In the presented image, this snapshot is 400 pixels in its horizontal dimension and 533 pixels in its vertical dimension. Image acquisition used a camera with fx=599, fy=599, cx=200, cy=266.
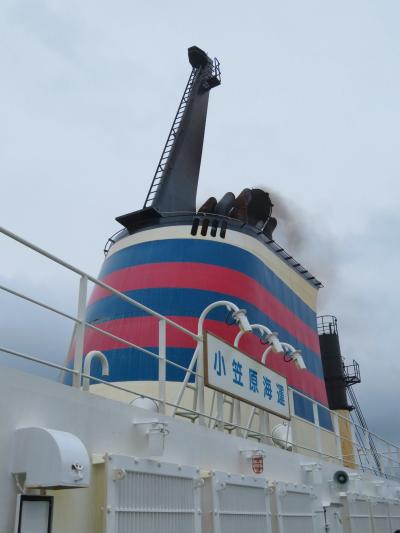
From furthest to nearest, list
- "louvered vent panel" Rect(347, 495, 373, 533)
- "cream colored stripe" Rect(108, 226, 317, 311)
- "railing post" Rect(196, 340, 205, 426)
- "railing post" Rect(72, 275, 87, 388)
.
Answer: "cream colored stripe" Rect(108, 226, 317, 311), "louvered vent panel" Rect(347, 495, 373, 533), "railing post" Rect(196, 340, 205, 426), "railing post" Rect(72, 275, 87, 388)

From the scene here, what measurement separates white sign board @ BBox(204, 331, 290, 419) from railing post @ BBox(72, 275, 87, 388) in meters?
1.69

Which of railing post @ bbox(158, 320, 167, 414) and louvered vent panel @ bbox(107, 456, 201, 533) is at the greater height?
railing post @ bbox(158, 320, 167, 414)

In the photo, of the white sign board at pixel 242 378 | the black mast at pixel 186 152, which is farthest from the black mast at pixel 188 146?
the white sign board at pixel 242 378

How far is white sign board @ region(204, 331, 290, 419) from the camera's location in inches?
219

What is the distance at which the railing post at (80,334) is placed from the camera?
3941mm

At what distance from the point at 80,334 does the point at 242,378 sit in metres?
2.53

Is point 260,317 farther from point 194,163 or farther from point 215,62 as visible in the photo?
point 215,62

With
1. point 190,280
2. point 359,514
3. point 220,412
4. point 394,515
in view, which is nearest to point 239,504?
point 220,412

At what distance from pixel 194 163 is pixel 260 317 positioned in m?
4.27

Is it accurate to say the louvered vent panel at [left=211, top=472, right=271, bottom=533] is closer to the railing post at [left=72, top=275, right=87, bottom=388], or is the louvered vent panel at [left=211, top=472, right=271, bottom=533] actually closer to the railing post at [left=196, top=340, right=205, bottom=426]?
the railing post at [left=196, top=340, right=205, bottom=426]

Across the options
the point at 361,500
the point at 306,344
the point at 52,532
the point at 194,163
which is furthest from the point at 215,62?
the point at 52,532

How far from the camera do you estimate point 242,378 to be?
240 inches

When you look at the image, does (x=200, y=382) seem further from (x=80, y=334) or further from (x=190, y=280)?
(x=190, y=280)

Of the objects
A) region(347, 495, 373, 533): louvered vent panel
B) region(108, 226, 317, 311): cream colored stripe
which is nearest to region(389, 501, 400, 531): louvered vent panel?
region(347, 495, 373, 533): louvered vent panel
